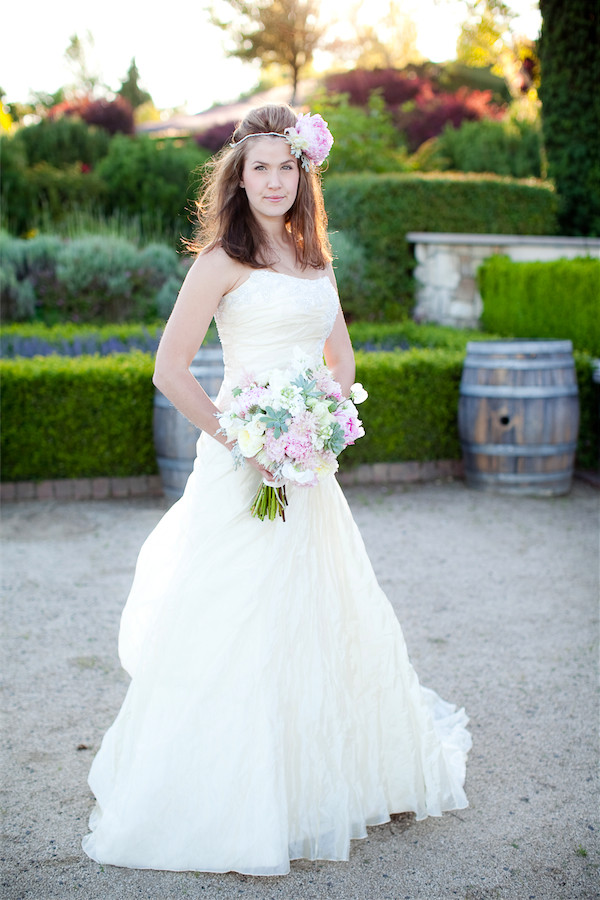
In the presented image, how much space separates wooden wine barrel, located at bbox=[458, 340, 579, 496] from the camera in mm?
5633

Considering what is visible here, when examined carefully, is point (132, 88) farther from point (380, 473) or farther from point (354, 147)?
point (380, 473)

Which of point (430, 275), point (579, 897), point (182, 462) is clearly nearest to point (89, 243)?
point (430, 275)

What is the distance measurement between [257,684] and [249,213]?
4.26 ft

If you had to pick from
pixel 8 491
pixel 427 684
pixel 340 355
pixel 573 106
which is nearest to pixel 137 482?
pixel 8 491

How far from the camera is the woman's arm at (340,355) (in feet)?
8.45

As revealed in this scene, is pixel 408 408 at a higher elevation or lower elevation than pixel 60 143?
lower

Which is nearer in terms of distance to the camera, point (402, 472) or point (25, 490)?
point (25, 490)

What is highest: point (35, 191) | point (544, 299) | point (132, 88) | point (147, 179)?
point (132, 88)

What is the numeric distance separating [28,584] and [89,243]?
19.5 feet

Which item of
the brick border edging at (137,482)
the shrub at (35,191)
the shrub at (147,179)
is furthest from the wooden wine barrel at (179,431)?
the shrub at (35,191)

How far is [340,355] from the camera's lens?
2600 millimetres

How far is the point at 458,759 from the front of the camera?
2652 millimetres

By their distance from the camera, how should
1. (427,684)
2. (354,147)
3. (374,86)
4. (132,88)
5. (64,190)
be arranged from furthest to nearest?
(132,88), (374,86), (64,190), (354,147), (427,684)

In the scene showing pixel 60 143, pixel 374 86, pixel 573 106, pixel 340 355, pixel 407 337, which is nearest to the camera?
pixel 340 355
